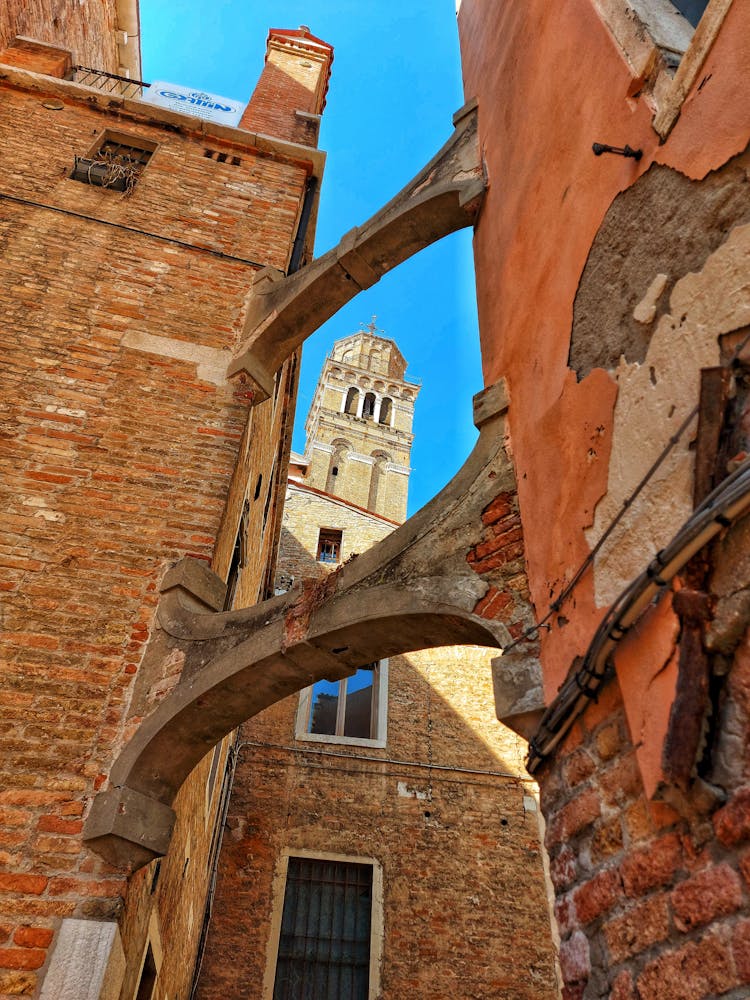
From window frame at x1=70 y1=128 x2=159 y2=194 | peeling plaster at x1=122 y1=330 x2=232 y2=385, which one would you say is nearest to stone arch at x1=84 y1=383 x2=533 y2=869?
peeling plaster at x1=122 y1=330 x2=232 y2=385

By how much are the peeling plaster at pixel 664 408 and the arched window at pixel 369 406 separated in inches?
1797

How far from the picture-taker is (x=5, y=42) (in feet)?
27.0

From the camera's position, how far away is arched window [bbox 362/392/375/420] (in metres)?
48.1

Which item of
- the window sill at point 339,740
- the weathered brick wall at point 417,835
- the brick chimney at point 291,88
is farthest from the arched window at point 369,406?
the window sill at point 339,740

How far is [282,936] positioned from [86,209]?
8.51m

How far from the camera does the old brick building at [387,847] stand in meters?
8.46

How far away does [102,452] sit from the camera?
4.51 metres

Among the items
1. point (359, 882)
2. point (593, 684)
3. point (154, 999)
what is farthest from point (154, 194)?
point (359, 882)

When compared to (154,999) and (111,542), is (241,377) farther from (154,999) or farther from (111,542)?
(154,999)

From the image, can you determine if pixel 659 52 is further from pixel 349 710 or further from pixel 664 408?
pixel 349 710

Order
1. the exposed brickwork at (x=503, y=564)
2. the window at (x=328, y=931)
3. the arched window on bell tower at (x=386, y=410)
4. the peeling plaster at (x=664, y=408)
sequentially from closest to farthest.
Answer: the peeling plaster at (x=664, y=408) → the exposed brickwork at (x=503, y=564) → the window at (x=328, y=931) → the arched window on bell tower at (x=386, y=410)

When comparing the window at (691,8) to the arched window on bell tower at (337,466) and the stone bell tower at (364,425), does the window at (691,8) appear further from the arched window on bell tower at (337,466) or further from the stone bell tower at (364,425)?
the arched window on bell tower at (337,466)

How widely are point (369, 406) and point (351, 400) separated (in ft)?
4.48

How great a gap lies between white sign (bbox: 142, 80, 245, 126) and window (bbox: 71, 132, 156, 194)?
0.55 metres
